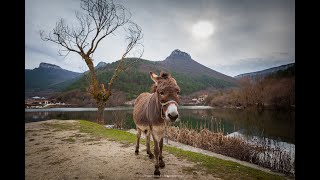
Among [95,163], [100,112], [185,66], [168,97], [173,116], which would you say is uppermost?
[185,66]

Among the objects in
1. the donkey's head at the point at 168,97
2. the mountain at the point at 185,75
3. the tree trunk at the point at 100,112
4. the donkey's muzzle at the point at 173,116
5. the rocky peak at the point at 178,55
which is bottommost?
the tree trunk at the point at 100,112

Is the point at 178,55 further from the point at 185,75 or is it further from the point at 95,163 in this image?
the point at 95,163

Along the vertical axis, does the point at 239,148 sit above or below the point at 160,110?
below

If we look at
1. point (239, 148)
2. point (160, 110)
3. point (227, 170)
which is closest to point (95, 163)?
point (160, 110)

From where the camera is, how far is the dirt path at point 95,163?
341 centimetres

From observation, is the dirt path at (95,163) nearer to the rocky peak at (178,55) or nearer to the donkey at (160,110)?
the donkey at (160,110)

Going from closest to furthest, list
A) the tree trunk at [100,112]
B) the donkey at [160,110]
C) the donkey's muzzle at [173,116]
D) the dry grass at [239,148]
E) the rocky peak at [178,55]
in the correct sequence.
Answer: the donkey's muzzle at [173,116]
the donkey at [160,110]
the rocky peak at [178,55]
the dry grass at [239,148]
the tree trunk at [100,112]

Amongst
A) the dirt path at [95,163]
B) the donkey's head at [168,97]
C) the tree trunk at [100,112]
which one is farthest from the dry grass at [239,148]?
the donkey's head at [168,97]

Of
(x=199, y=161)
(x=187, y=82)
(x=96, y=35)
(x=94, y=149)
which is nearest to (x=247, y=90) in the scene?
(x=187, y=82)

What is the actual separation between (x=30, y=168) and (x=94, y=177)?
1.61 m

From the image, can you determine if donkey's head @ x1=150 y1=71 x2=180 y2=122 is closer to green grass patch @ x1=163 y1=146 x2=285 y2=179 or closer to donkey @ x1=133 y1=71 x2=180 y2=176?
donkey @ x1=133 y1=71 x2=180 y2=176

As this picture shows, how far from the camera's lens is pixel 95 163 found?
13.4ft
